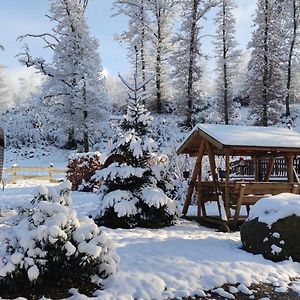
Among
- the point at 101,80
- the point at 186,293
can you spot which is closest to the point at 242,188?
the point at 186,293

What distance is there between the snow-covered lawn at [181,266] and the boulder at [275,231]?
0.20 m

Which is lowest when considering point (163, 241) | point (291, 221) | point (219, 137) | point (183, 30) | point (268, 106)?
point (163, 241)

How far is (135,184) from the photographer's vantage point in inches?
408

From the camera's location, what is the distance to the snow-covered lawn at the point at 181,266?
5605 millimetres

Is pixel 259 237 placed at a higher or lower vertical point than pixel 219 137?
lower

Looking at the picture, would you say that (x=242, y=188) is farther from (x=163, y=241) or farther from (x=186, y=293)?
(x=186, y=293)

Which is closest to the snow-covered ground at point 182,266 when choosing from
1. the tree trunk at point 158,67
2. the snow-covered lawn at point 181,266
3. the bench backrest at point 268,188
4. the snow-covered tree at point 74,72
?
the snow-covered lawn at point 181,266

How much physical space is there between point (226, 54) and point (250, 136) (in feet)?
87.8

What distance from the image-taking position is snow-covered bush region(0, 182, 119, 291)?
518 centimetres

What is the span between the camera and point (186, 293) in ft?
18.2

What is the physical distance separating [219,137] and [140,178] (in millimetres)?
2287

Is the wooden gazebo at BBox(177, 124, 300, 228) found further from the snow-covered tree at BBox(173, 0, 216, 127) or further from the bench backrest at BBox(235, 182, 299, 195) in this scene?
the snow-covered tree at BBox(173, 0, 216, 127)

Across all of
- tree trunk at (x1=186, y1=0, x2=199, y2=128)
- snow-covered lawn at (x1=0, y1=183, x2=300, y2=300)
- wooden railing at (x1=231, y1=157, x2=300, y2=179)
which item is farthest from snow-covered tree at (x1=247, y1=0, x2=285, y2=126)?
snow-covered lawn at (x1=0, y1=183, x2=300, y2=300)

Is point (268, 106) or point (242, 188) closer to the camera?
point (242, 188)
